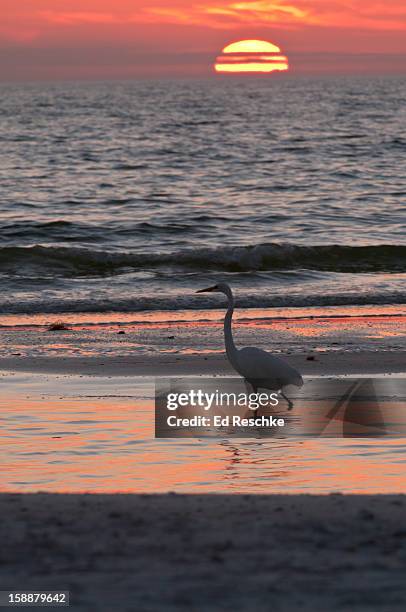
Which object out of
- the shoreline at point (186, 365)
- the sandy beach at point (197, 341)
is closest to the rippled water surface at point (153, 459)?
the shoreline at point (186, 365)

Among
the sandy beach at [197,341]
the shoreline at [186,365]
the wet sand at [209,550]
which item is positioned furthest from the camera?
the sandy beach at [197,341]

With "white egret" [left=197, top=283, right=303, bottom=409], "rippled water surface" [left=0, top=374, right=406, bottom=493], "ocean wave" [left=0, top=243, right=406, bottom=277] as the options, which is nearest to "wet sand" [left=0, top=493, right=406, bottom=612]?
"rippled water surface" [left=0, top=374, right=406, bottom=493]

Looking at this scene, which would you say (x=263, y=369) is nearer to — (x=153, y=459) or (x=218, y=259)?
(x=153, y=459)

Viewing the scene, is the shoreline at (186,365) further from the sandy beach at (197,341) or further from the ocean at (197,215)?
the ocean at (197,215)

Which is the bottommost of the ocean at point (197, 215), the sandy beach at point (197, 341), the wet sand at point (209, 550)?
the ocean at point (197, 215)

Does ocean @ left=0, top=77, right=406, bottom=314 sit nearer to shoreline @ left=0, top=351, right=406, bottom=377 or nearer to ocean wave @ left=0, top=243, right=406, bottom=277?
ocean wave @ left=0, top=243, right=406, bottom=277

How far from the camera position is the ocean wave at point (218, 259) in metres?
23.8

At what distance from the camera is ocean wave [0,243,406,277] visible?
23844mm

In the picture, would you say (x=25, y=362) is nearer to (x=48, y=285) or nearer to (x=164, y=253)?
(x=48, y=285)

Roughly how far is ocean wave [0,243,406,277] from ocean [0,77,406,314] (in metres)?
0.04

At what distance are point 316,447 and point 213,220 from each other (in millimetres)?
22205

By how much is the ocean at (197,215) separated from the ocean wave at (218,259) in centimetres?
4

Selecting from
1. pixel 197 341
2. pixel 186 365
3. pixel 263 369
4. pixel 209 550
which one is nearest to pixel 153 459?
pixel 263 369

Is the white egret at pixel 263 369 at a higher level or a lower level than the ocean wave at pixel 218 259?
higher
